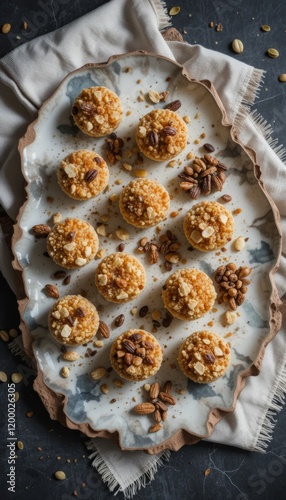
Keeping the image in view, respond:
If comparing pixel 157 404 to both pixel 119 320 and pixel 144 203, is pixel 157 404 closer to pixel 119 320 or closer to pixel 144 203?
pixel 119 320

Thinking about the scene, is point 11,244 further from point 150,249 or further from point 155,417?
point 155,417

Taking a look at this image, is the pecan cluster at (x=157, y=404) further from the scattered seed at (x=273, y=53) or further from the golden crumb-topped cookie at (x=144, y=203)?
the scattered seed at (x=273, y=53)

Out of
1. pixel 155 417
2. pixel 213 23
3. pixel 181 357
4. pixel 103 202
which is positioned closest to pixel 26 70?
pixel 103 202

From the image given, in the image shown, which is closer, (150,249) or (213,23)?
(150,249)

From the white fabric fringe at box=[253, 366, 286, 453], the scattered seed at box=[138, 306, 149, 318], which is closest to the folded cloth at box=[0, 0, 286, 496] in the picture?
the white fabric fringe at box=[253, 366, 286, 453]

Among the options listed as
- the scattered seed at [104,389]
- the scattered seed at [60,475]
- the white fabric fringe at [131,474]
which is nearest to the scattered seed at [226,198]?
the scattered seed at [104,389]

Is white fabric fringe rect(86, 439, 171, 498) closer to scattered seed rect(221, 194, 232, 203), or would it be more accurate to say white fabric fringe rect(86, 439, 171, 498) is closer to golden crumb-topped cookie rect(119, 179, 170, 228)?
golden crumb-topped cookie rect(119, 179, 170, 228)
